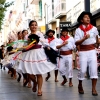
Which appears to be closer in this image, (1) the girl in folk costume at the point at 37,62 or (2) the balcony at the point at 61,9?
(1) the girl in folk costume at the point at 37,62

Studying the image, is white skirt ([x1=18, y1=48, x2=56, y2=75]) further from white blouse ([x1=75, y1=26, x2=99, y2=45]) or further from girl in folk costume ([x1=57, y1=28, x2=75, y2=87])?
girl in folk costume ([x1=57, y1=28, x2=75, y2=87])

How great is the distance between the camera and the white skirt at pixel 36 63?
9172 millimetres

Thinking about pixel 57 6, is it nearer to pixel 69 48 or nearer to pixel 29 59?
pixel 69 48

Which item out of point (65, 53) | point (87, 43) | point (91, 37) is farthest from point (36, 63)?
point (65, 53)

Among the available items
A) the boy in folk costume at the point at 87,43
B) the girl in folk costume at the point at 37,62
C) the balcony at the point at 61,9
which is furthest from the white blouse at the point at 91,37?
the balcony at the point at 61,9

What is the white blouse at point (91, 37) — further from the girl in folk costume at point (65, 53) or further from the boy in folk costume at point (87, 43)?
the girl in folk costume at point (65, 53)

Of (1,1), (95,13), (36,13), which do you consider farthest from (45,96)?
(36,13)

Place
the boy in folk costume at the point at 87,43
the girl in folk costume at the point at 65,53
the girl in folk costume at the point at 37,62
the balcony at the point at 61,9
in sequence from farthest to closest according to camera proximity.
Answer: the balcony at the point at 61,9, the girl in folk costume at the point at 65,53, the girl in folk costume at the point at 37,62, the boy in folk costume at the point at 87,43

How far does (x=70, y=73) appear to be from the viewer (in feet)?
38.1

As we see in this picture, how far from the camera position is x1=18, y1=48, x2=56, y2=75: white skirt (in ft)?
30.1

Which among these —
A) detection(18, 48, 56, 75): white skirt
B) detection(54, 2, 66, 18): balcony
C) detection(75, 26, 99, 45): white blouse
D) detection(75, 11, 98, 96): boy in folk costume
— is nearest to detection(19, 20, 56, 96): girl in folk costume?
detection(18, 48, 56, 75): white skirt

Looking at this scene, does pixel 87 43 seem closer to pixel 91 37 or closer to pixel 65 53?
pixel 91 37

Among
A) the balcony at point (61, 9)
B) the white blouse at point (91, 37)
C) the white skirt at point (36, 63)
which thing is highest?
the balcony at point (61, 9)

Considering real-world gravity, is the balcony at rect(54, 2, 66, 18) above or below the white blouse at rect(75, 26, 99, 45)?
above
